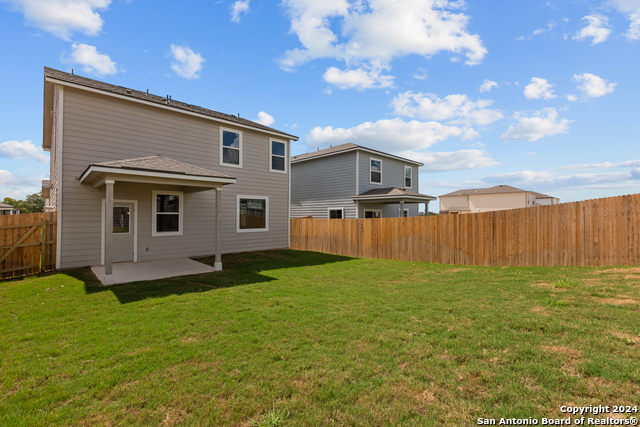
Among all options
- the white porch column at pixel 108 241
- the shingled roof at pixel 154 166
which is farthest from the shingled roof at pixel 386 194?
the white porch column at pixel 108 241

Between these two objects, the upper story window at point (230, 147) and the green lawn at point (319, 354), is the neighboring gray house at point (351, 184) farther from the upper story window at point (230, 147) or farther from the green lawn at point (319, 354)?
the green lawn at point (319, 354)

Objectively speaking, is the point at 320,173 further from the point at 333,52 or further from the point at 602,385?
the point at 602,385

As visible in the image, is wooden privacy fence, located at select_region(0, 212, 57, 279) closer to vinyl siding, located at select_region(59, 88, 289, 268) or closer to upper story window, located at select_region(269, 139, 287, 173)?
vinyl siding, located at select_region(59, 88, 289, 268)

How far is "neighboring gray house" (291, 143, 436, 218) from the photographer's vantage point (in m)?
17.9

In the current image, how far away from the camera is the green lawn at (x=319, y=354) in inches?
97.7

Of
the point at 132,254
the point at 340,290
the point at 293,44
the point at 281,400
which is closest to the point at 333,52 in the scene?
the point at 293,44

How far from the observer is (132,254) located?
10398mm

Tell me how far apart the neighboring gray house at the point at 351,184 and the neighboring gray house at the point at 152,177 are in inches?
189

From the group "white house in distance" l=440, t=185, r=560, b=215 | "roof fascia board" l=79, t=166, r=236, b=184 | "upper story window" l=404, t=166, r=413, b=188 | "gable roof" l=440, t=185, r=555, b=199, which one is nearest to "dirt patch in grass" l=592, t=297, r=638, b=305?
"roof fascia board" l=79, t=166, r=236, b=184

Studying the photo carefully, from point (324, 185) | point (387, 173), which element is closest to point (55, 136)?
point (324, 185)

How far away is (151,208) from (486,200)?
4320cm

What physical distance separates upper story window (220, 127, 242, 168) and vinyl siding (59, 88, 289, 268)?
224 millimetres

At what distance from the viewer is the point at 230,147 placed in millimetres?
13047

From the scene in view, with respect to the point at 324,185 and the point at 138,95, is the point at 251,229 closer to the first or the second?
the point at 138,95
